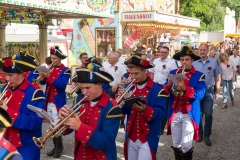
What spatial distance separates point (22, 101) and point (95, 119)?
104cm

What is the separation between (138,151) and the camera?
4.52 m

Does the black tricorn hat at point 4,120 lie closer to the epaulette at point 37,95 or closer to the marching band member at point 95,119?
the marching band member at point 95,119

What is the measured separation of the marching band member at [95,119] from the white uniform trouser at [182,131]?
208 centimetres

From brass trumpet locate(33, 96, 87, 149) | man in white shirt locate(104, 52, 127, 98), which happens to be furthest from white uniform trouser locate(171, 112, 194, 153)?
man in white shirt locate(104, 52, 127, 98)

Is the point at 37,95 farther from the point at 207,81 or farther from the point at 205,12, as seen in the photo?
the point at 205,12

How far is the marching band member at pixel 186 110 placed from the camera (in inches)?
214

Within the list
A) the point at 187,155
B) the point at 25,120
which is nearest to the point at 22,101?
the point at 25,120

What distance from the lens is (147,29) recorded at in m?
22.0

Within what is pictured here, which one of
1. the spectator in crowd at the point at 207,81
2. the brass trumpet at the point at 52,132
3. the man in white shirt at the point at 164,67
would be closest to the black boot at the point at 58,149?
the spectator in crowd at the point at 207,81

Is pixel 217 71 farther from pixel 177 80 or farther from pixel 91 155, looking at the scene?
pixel 91 155

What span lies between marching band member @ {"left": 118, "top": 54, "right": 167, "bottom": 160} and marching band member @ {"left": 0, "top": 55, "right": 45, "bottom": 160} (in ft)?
3.59

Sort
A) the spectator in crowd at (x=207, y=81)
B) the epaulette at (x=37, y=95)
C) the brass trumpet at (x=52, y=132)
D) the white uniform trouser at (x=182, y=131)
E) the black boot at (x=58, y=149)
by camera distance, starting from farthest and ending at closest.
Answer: the spectator in crowd at (x=207, y=81) → the black boot at (x=58, y=149) → the white uniform trouser at (x=182, y=131) → the epaulette at (x=37, y=95) → the brass trumpet at (x=52, y=132)

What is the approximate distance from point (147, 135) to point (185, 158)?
4.43ft

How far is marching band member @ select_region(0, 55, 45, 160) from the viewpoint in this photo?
392 cm
